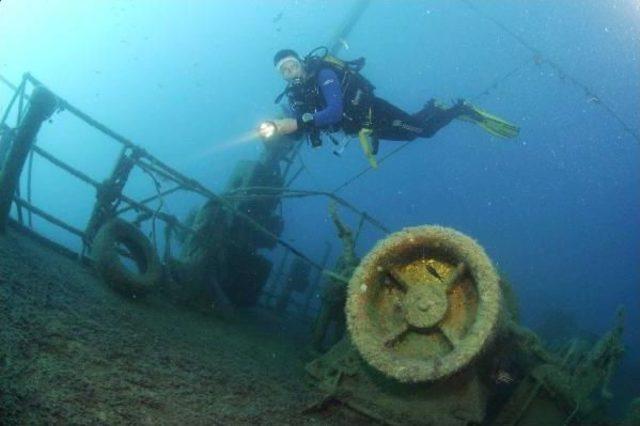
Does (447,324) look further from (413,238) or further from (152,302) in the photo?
(152,302)

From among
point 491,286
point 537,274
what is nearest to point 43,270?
point 491,286

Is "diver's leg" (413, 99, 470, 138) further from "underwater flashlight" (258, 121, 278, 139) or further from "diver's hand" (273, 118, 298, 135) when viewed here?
"underwater flashlight" (258, 121, 278, 139)

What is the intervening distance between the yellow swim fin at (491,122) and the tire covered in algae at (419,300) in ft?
16.2

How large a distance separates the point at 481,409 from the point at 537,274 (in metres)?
166

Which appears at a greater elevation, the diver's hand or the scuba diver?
the scuba diver

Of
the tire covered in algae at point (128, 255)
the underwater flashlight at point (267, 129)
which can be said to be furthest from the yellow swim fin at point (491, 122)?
the tire covered in algae at point (128, 255)

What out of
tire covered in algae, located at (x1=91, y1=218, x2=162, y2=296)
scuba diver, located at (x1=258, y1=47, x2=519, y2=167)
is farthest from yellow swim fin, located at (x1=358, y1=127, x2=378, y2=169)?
tire covered in algae, located at (x1=91, y1=218, x2=162, y2=296)

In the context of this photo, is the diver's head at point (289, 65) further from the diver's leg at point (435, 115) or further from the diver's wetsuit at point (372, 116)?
the diver's leg at point (435, 115)

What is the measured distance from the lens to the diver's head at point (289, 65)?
667 centimetres

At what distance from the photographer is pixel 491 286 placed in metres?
4.00

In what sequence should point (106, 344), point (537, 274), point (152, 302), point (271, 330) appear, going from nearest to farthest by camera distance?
point (106, 344)
point (152, 302)
point (271, 330)
point (537, 274)

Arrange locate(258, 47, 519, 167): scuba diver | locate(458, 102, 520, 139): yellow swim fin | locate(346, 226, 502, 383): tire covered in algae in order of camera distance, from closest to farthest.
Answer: locate(346, 226, 502, 383): tire covered in algae < locate(258, 47, 519, 167): scuba diver < locate(458, 102, 520, 139): yellow swim fin

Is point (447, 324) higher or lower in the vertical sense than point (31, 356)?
higher

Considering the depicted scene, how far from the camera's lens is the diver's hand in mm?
5793
